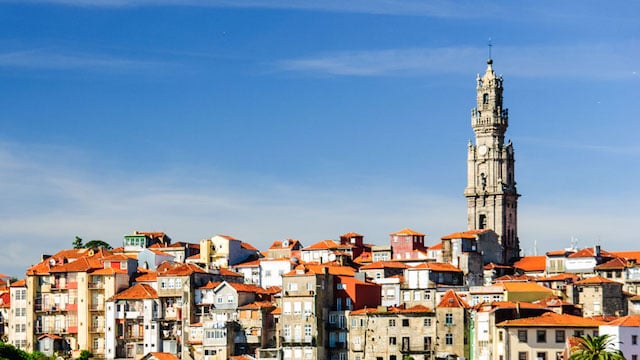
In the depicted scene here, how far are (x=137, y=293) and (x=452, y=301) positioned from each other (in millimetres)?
35103

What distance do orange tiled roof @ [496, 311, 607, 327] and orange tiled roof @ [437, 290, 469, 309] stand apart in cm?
866

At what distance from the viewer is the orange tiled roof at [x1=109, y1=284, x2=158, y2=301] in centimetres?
14475

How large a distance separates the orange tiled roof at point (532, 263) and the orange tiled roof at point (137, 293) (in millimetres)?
42069

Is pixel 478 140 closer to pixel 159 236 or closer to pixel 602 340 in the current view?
pixel 159 236

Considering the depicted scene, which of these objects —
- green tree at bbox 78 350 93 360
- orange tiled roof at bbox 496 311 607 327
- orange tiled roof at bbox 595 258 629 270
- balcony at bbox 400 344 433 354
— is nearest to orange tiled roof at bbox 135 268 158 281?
green tree at bbox 78 350 93 360

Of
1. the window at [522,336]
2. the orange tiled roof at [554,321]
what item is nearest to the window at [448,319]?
the orange tiled roof at [554,321]

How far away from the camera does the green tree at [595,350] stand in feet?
343

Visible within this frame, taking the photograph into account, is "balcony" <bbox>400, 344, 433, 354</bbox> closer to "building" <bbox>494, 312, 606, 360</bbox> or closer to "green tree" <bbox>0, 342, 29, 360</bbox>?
"building" <bbox>494, 312, 606, 360</bbox>

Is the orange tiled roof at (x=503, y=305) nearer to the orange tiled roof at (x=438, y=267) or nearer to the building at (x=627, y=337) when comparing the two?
the building at (x=627, y=337)

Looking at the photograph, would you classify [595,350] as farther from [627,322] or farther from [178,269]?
[178,269]

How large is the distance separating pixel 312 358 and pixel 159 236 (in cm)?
5078

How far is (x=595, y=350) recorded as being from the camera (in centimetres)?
10619

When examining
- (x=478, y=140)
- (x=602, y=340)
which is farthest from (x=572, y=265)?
(x=602, y=340)

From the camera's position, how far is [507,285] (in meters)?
135
